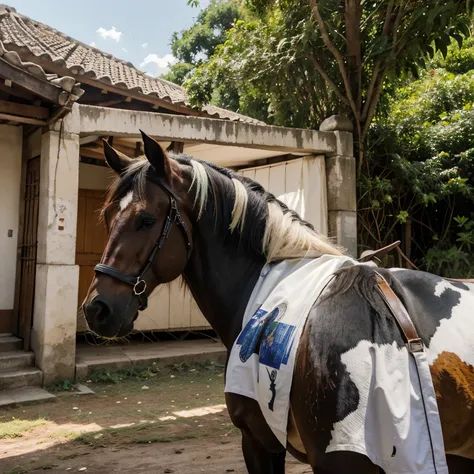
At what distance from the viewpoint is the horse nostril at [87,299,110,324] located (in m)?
2.02

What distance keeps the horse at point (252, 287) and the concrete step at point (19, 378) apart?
4278 millimetres

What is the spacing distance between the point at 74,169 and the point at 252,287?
453cm

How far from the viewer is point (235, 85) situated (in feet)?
29.2

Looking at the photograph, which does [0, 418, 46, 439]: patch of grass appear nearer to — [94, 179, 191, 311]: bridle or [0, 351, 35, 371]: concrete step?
[0, 351, 35, 371]: concrete step

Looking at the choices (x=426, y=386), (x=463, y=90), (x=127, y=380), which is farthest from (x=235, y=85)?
(x=426, y=386)

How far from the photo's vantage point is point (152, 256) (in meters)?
2.13

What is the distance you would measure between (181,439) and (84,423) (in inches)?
41.3

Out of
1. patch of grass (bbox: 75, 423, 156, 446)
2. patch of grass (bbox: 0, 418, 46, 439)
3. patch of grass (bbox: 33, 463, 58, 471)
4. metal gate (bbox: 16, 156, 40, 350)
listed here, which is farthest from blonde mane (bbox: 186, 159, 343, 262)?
metal gate (bbox: 16, 156, 40, 350)

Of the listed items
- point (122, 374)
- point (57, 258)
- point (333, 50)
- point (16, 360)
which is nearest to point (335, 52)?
point (333, 50)

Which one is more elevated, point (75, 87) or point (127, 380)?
point (75, 87)

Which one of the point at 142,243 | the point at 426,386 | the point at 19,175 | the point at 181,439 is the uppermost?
the point at 19,175

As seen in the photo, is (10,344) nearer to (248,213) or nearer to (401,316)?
(248,213)

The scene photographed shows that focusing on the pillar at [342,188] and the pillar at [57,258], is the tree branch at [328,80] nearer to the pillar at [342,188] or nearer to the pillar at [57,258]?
the pillar at [342,188]

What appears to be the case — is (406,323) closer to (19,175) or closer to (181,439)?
(181,439)
